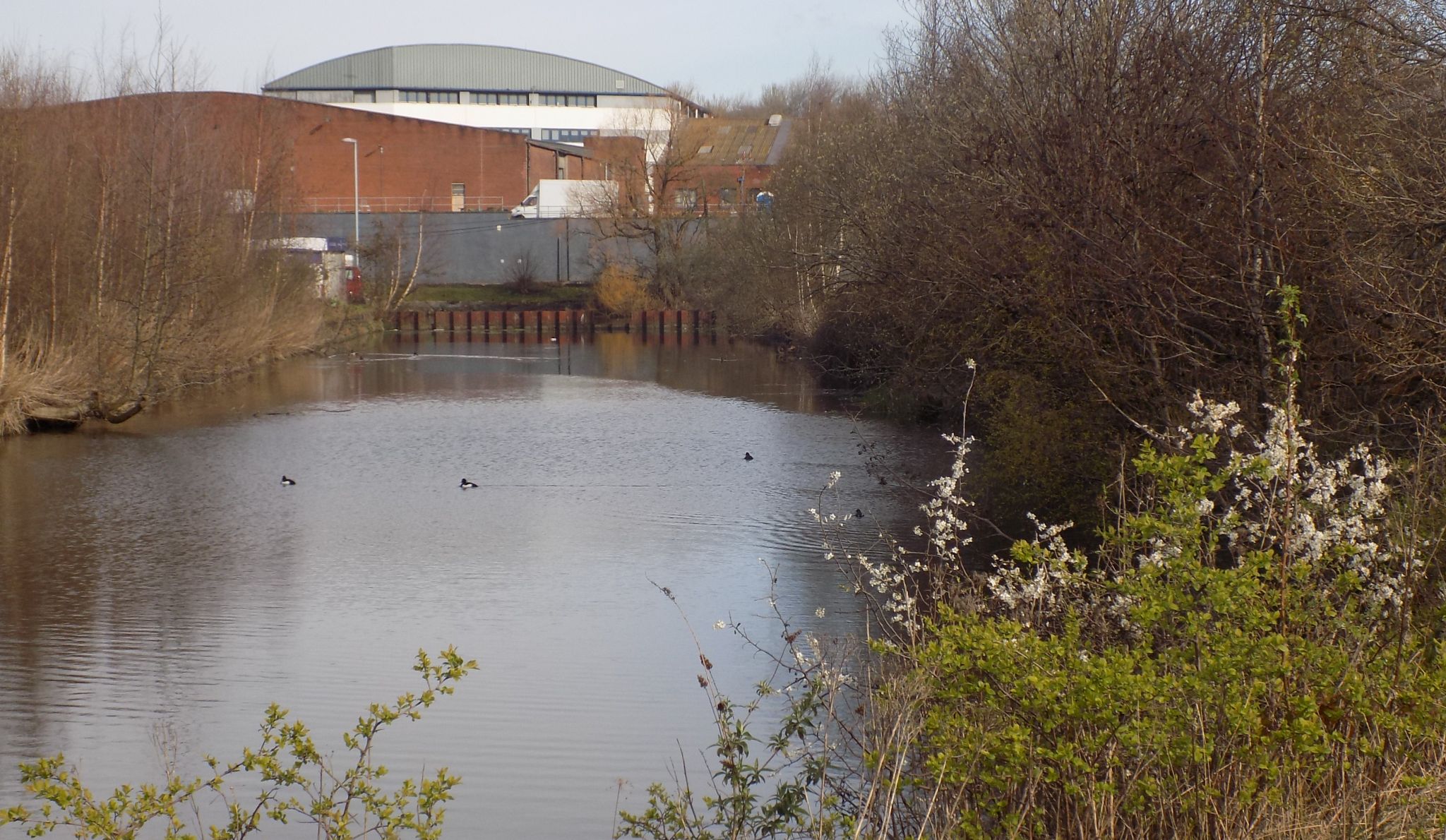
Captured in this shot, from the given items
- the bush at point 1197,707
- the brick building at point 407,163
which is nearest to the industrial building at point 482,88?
the brick building at point 407,163

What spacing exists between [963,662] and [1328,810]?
1103 millimetres

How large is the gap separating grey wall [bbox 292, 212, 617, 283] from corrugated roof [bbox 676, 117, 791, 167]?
584cm

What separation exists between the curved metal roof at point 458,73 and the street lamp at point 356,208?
20.5 meters

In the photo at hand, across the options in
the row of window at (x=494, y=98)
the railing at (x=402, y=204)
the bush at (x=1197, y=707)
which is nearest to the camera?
the bush at (x=1197, y=707)

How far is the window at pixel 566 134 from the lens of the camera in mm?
82375

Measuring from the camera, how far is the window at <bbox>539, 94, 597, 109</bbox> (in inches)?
3300

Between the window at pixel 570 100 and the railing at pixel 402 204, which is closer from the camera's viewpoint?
the railing at pixel 402 204

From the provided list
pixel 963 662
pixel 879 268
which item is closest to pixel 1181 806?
pixel 963 662

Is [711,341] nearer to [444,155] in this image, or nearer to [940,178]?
[444,155]

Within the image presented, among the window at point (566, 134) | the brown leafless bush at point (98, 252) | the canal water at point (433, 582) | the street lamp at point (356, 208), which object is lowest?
the canal water at point (433, 582)

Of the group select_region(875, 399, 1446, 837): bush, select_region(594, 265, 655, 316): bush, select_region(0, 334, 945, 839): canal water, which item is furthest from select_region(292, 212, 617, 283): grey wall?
select_region(875, 399, 1446, 837): bush

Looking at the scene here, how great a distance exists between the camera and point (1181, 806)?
4.07 metres

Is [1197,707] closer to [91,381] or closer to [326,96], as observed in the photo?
[91,381]

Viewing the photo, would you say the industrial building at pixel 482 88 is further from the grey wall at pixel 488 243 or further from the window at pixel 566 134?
the grey wall at pixel 488 243
